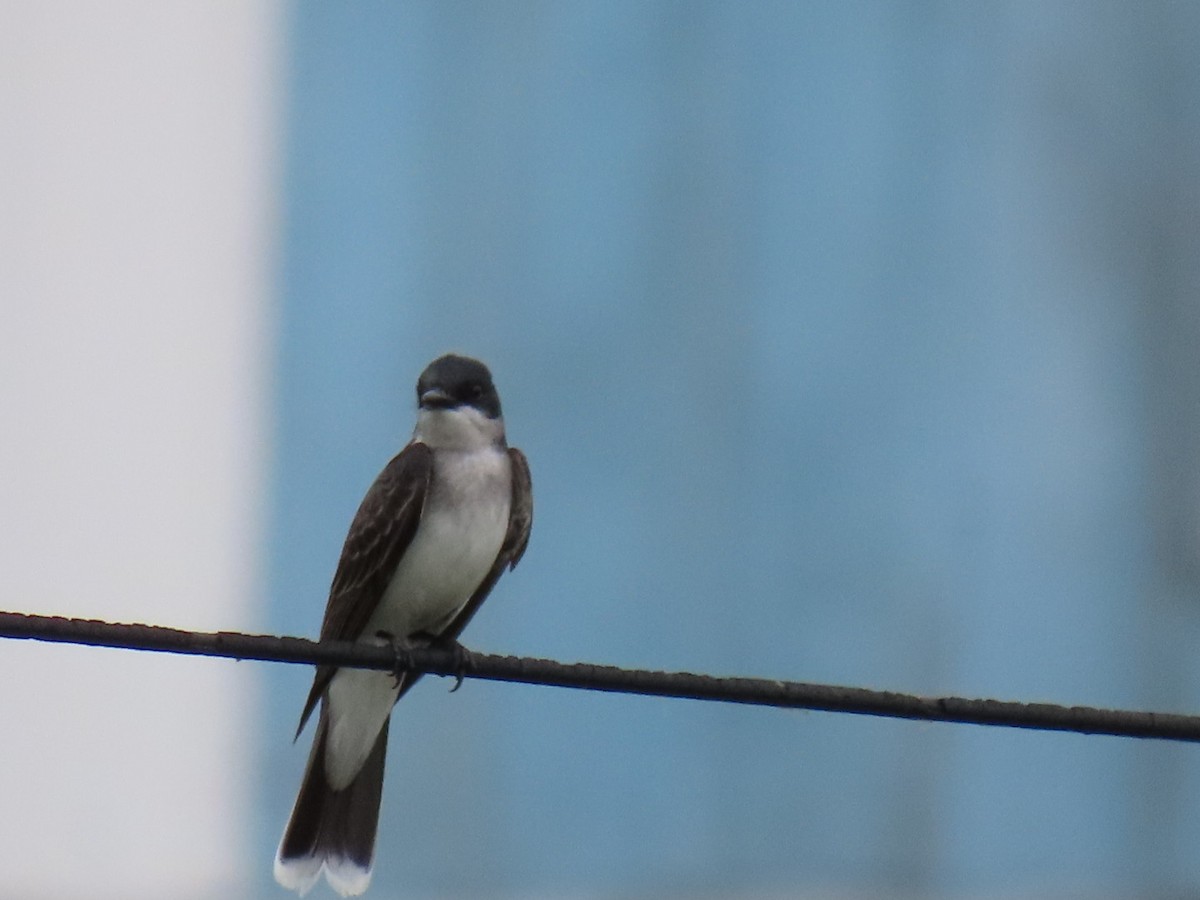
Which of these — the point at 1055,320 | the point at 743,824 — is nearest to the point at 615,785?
the point at 743,824

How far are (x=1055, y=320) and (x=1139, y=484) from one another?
26.7 inches

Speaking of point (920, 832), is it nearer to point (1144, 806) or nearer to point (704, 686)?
point (1144, 806)

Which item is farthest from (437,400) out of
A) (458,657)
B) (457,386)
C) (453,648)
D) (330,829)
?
(330,829)

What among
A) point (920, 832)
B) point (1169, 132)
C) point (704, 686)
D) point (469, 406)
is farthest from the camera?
point (1169, 132)

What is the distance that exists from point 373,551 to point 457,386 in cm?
54

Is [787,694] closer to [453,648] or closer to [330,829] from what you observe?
[453,648]

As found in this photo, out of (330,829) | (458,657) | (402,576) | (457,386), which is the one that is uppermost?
(457,386)

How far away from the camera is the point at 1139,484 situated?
7043mm

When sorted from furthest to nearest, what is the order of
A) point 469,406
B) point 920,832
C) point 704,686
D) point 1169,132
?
point 1169,132 < point 920,832 < point 469,406 < point 704,686

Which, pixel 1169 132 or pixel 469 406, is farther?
pixel 1169 132

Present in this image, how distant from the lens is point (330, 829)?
15.8 feet

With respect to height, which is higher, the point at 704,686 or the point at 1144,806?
the point at 704,686

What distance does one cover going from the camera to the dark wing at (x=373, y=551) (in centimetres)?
436

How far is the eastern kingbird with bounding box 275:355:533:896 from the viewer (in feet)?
14.4
